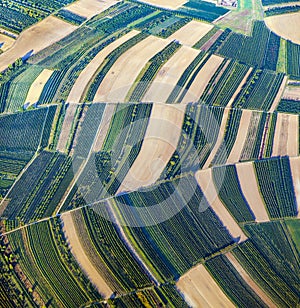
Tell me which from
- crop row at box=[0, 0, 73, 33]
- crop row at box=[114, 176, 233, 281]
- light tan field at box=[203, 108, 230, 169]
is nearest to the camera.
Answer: crop row at box=[114, 176, 233, 281]

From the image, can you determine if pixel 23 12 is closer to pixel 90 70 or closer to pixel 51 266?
pixel 90 70

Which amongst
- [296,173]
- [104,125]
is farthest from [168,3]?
[296,173]

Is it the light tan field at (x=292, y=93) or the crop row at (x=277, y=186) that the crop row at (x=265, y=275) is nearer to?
the crop row at (x=277, y=186)

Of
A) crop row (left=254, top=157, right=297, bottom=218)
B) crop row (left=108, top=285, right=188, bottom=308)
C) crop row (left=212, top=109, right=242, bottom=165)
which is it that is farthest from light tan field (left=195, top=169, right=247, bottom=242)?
crop row (left=108, top=285, right=188, bottom=308)

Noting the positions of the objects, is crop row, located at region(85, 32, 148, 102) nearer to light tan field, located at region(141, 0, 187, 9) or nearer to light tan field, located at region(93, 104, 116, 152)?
light tan field, located at region(93, 104, 116, 152)

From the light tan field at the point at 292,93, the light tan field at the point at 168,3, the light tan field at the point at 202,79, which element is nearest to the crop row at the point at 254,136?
the light tan field at the point at 292,93

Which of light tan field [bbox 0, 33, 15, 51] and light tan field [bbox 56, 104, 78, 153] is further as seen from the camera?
light tan field [bbox 0, 33, 15, 51]

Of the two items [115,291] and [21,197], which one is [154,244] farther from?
[21,197]
